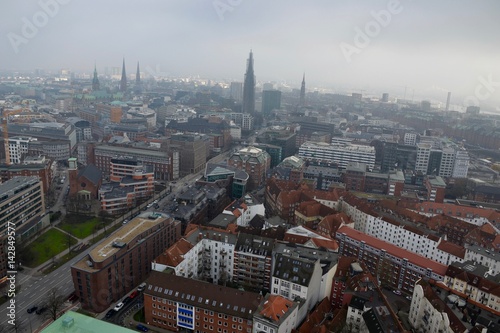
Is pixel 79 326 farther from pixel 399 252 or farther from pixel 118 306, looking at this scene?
pixel 399 252

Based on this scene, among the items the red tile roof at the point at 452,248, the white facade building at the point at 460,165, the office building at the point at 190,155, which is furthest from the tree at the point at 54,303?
the white facade building at the point at 460,165

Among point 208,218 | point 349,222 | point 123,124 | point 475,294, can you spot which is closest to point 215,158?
point 123,124

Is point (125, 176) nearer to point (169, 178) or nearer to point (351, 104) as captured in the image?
point (169, 178)

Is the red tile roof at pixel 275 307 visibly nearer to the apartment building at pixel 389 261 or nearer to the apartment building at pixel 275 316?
the apartment building at pixel 275 316

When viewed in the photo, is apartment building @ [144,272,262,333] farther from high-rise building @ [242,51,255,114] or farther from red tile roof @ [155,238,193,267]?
high-rise building @ [242,51,255,114]

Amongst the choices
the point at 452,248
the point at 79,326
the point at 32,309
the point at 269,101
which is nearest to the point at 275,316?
the point at 79,326
